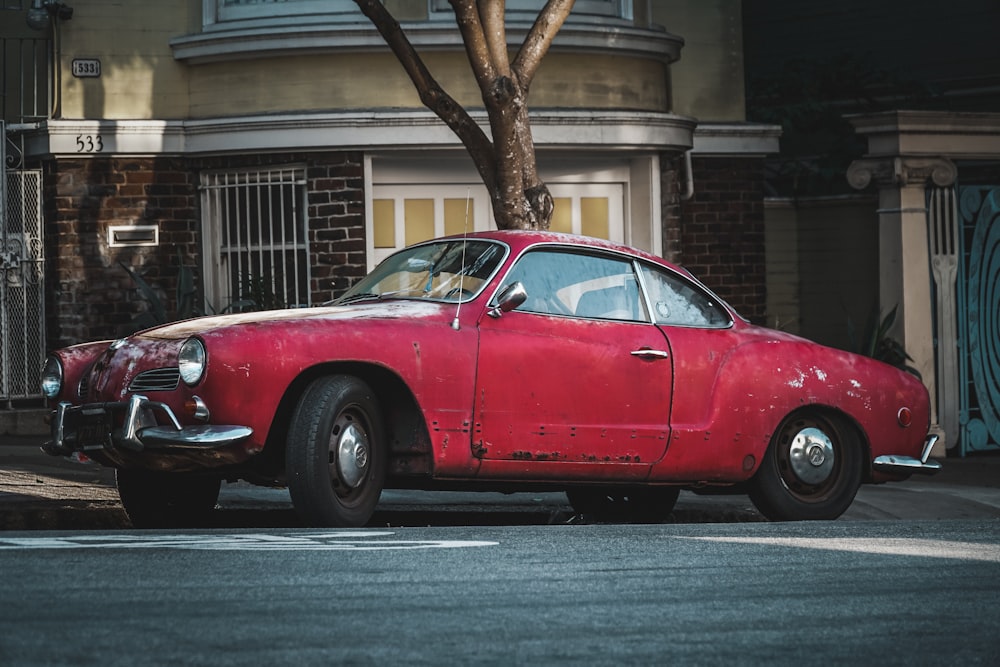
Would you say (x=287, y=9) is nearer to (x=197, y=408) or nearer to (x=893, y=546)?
(x=197, y=408)

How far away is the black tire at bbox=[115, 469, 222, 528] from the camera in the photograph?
28.5 feet

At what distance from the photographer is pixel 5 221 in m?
15.0

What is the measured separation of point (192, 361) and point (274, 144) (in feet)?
24.3

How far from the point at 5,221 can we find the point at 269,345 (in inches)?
325

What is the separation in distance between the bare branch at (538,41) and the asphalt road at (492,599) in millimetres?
5037

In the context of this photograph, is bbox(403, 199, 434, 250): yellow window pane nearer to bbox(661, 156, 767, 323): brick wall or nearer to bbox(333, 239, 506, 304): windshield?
bbox(661, 156, 767, 323): brick wall

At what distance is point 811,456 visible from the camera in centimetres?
920

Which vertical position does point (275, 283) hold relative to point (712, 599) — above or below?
above

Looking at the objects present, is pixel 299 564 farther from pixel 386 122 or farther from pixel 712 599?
pixel 386 122

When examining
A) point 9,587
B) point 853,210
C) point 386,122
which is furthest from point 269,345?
point 853,210

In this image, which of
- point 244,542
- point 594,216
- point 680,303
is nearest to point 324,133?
point 594,216

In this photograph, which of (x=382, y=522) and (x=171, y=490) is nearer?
(x=171, y=490)

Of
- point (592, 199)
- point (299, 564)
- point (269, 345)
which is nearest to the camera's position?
point (299, 564)

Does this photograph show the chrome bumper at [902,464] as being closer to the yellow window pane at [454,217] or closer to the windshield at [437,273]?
the windshield at [437,273]
